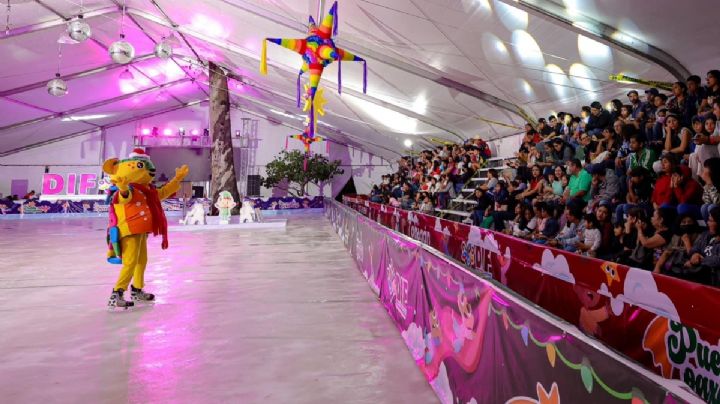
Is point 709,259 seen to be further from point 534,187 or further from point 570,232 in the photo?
point 534,187

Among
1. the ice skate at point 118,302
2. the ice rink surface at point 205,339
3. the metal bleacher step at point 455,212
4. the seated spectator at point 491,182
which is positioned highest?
the seated spectator at point 491,182

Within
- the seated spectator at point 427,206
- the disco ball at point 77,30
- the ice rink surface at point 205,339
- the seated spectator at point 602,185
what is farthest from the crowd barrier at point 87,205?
the seated spectator at point 602,185

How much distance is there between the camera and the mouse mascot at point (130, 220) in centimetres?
484

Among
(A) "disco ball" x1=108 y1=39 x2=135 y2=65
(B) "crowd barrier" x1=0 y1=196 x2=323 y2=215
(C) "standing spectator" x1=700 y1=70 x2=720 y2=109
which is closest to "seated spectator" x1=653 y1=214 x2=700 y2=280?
(C) "standing spectator" x1=700 y1=70 x2=720 y2=109

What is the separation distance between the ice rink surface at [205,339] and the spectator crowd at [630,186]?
2546 millimetres

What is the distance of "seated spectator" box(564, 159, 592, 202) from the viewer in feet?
21.8

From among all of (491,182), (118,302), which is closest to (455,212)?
(491,182)

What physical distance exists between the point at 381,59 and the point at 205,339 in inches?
312


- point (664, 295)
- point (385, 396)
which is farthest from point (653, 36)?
point (385, 396)

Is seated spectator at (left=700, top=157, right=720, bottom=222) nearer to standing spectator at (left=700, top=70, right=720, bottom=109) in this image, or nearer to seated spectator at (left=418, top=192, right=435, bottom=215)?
standing spectator at (left=700, top=70, right=720, bottom=109)

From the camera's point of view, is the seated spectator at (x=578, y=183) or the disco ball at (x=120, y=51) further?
the disco ball at (x=120, y=51)

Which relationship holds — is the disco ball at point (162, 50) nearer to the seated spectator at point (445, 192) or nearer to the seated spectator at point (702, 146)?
the seated spectator at point (445, 192)

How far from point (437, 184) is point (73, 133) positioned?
2479cm

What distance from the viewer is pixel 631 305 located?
2734mm
